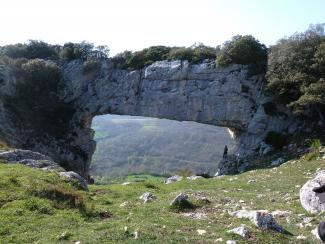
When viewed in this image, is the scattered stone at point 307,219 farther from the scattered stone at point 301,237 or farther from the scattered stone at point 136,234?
the scattered stone at point 136,234

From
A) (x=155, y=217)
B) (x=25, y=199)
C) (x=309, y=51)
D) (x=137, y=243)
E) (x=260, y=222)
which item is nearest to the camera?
(x=137, y=243)

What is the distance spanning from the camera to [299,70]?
143ft

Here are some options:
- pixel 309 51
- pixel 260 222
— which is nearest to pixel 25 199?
pixel 260 222

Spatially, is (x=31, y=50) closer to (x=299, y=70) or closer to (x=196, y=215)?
(x=299, y=70)

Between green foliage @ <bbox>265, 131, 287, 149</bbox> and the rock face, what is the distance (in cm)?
86

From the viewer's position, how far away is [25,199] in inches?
693

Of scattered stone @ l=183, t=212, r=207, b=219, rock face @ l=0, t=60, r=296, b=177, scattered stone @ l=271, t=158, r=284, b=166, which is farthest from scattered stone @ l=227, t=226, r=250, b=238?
rock face @ l=0, t=60, r=296, b=177

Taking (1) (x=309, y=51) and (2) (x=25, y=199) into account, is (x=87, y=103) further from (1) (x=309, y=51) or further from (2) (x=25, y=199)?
(2) (x=25, y=199)

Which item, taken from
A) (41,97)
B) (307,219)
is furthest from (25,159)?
(41,97)

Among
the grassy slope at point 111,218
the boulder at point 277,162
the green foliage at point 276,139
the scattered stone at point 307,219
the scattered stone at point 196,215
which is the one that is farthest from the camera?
the green foliage at point 276,139

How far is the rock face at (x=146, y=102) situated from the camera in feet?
167

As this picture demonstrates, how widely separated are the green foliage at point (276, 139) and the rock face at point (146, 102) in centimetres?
86

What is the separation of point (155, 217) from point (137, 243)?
3.69m

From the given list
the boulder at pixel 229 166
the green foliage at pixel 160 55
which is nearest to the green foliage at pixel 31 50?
the green foliage at pixel 160 55
